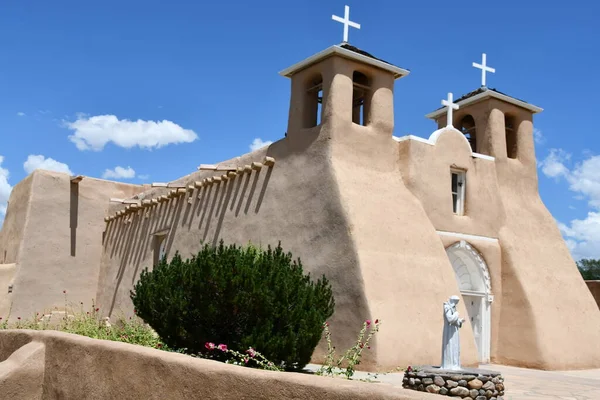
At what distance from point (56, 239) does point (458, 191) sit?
13.0 metres

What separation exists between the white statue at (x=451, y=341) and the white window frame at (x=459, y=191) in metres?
5.82

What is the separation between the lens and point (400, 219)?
1274 centimetres

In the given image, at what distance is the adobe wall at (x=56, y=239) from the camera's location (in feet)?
64.4

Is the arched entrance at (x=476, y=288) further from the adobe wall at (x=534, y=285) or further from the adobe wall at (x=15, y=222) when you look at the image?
the adobe wall at (x=15, y=222)

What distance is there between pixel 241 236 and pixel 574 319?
316 inches

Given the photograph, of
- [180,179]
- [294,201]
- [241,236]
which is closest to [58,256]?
[180,179]

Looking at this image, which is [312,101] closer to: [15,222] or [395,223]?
[395,223]

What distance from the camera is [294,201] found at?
13.2 m

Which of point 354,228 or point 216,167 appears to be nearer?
point 354,228

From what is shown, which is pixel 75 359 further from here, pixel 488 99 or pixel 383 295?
pixel 488 99

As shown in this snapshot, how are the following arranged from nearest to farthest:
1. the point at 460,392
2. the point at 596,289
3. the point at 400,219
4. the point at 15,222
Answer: the point at 460,392 → the point at 400,219 → the point at 596,289 → the point at 15,222

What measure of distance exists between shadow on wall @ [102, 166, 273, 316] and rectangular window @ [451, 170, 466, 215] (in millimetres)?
4360

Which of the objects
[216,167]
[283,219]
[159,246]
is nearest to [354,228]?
[283,219]

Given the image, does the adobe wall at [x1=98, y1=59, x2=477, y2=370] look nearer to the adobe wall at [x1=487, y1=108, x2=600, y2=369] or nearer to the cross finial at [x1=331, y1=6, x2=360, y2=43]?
the cross finial at [x1=331, y1=6, x2=360, y2=43]
